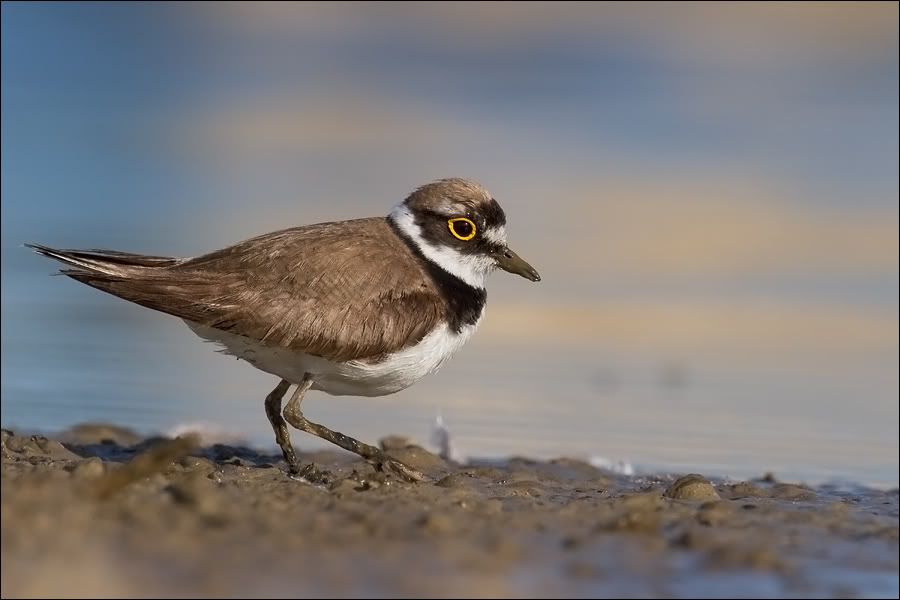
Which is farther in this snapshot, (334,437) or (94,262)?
(334,437)

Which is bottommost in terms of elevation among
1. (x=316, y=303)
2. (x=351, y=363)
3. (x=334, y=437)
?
(x=334, y=437)

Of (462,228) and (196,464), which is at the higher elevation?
(462,228)

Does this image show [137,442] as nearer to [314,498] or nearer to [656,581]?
[314,498]

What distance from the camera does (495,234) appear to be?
7.47 meters

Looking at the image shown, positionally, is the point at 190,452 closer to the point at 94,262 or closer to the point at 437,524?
the point at 94,262

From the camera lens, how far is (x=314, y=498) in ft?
16.7

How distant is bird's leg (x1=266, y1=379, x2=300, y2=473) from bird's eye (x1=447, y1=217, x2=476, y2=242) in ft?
4.32

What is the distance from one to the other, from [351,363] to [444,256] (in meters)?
1.01

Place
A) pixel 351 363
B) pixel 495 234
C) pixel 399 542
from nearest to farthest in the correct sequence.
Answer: pixel 399 542
pixel 351 363
pixel 495 234

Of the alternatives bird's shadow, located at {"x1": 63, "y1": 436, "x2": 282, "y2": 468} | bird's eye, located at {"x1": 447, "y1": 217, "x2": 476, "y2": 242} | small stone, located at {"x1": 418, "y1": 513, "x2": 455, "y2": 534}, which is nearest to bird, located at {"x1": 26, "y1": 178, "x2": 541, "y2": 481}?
bird's eye, located at {"x1": 447, "y1": 217, "x2": 476, "y2": 242}

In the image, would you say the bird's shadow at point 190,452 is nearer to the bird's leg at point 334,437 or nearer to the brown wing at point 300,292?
the bird's leg at point 334,437

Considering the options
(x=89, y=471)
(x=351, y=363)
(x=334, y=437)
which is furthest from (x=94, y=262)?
(x=89, y=471)

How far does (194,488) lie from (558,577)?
56.6 inches

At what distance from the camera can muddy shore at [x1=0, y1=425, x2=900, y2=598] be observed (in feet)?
12.7
